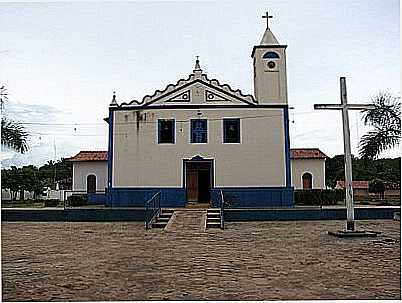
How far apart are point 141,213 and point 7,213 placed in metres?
5.31

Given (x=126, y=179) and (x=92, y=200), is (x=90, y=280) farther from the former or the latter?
(x=92, y=200)

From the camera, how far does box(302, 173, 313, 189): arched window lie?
3072 cm

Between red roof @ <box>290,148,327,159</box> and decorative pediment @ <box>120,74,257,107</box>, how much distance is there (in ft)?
31.2

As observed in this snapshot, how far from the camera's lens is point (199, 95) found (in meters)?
22.3

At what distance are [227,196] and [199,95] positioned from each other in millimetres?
4558

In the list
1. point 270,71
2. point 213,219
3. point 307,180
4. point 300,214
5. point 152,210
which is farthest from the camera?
point 307,180

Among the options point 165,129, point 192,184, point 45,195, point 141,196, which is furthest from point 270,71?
point 45,195

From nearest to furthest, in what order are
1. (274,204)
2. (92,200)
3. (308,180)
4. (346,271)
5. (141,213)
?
(346,271), (141,213), (274,204), (92,200), (308,180)

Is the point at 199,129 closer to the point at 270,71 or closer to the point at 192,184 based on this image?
the point at 192,184

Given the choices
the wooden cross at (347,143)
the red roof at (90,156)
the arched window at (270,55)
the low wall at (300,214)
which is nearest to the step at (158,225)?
the low wall at (300,214)

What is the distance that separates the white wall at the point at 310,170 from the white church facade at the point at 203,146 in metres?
9.07

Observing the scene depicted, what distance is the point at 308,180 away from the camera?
30.9m

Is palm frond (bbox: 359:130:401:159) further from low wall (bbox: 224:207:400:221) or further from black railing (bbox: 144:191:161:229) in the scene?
black railing (bbox: 144:191:161:229)

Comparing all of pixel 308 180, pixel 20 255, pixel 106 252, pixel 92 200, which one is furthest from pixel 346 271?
pixel 308 180
